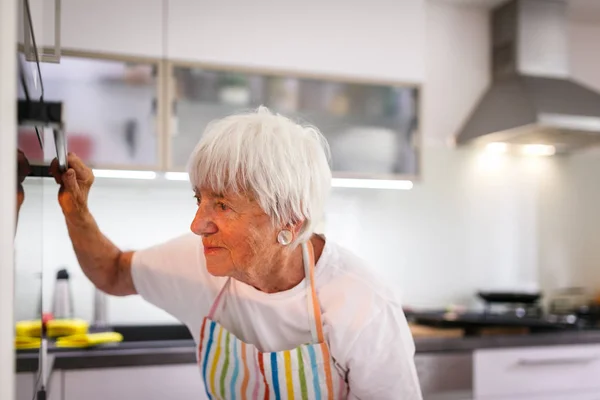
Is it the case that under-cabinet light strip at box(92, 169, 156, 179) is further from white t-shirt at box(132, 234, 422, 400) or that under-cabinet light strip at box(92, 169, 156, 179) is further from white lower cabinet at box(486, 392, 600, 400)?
white lower cabinet at box(486, 392, 600, 400)

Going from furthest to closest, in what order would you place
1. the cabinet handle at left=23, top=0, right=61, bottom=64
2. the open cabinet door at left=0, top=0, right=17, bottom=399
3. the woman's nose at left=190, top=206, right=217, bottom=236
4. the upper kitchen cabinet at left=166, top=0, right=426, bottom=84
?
the upper kitchen cabinet at left=166, top=0, right=426, bottom=84 → the woman's nose at left=190, top=206, right=217, bottom=236 → the cabinet handle at left=23, top=0, right=61, bottom=64 → the open cabinet door at left=0, top=0, right=17, bottom=399

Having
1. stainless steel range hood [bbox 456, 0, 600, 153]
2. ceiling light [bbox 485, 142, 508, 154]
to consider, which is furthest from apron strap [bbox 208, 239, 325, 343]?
ceiling light [bbox 485, 142, 508, 154]

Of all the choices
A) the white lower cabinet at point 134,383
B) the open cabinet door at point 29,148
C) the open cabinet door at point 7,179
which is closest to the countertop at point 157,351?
the white lower cabinet at point 134,383

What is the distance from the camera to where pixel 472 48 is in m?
2.29

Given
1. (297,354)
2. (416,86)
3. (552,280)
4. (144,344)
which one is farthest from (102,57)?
(552,280)

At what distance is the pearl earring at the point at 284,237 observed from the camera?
2.87ft

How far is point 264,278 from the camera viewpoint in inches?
36.6

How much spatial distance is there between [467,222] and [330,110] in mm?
692

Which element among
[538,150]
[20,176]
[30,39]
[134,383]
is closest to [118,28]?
[134,383]

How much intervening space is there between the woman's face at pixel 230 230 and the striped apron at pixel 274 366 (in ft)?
0.31

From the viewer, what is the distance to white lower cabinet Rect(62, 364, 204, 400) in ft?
4.20

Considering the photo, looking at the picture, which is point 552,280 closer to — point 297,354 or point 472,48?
point 472,48

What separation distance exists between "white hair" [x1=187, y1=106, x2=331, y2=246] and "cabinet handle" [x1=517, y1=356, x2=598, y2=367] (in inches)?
40.9

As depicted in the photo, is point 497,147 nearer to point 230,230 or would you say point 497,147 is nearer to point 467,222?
point 467,222
